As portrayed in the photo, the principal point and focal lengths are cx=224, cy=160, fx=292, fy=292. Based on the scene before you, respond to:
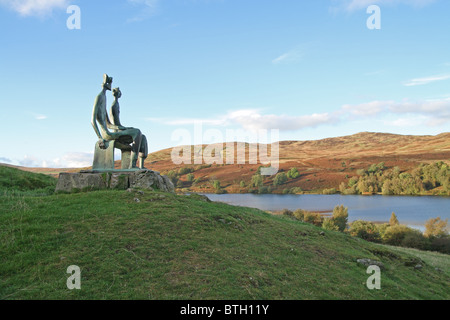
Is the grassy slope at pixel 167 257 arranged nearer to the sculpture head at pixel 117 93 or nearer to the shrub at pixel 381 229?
the sculpture head at pixel 117 93

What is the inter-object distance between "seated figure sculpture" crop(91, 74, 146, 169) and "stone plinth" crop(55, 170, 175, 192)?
705mm

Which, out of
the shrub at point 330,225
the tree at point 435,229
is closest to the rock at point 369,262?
the shrub at point 330,225

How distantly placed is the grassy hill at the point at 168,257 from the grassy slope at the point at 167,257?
0.02 meters

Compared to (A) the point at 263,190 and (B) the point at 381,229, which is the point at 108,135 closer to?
(B) the point at 381,229

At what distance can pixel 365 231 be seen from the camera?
22.9m

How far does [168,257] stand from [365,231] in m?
21.0

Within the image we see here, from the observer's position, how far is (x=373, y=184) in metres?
42.8

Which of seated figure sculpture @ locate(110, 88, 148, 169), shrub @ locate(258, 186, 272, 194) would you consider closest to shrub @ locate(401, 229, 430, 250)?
seated figure sculpture @ locate(110, 88, 148, 169)

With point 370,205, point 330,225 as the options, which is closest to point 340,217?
point 330,225

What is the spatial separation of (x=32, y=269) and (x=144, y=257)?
2026 millimetres

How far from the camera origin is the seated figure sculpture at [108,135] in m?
12.4

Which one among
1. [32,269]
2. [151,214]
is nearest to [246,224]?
[151,214]

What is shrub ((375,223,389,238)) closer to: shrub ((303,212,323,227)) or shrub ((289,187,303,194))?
shrub ((303,212,323,227))

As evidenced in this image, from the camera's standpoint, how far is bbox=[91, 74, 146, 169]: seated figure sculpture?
1243cm
